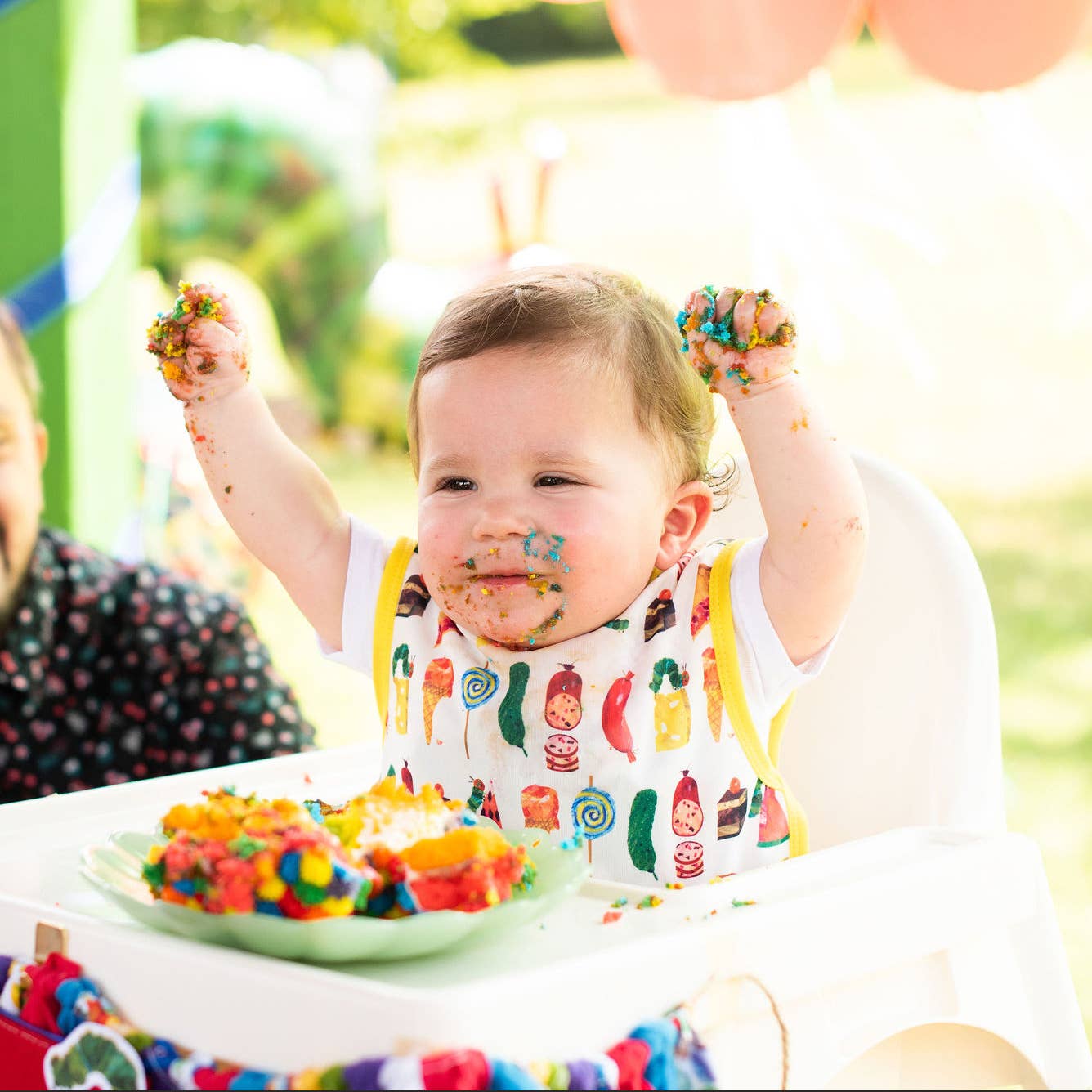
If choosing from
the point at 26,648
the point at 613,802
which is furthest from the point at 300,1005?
the point at 26,648

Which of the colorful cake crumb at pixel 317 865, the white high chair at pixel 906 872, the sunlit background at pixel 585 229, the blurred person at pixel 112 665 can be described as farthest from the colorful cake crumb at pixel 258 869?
the blurred person at pixel 112 665

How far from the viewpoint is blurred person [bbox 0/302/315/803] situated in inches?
67.6

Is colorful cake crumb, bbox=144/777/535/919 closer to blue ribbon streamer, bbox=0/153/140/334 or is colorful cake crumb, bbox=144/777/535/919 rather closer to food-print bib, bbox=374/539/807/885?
food-print bib, bbox=374/539/807/885

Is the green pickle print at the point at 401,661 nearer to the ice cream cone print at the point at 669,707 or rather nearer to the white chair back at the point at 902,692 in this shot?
the ice cream cone print at the point at 669,707

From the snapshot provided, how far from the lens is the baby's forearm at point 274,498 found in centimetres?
116

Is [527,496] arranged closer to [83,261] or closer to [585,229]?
[83,261]

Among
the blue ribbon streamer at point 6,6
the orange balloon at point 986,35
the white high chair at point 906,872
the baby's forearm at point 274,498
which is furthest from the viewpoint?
the blue ribbon streamer at point 6,6

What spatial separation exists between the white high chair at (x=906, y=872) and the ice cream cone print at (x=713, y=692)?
191 mm

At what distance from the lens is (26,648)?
1.70 metres

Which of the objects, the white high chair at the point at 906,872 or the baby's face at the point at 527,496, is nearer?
the white high chair at the point at 906,872

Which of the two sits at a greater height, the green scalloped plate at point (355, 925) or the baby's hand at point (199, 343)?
the baby's hand at point (199, 343)

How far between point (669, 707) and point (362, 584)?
0.28 meters

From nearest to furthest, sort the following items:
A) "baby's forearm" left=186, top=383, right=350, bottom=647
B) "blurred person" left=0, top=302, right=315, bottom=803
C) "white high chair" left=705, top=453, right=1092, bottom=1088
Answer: "white high chair" left=705, top=453, right=1092, bottom=1088, "baby's forearm" left=186, top=383, right=350, bottom=647, "blurred person" left=0, top=302, right=315, bottom=803

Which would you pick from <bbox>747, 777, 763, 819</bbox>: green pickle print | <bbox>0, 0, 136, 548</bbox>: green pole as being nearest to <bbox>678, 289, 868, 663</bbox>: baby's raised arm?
<bbox>747, 777, 763, 819</bbox>: green pickle print
